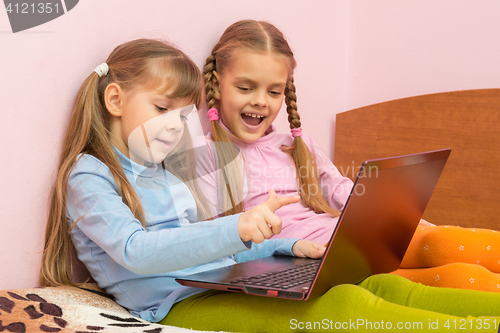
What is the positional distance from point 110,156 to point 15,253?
22 centimetres

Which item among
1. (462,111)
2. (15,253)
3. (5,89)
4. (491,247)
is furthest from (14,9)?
(462,111)

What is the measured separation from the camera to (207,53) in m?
1.14

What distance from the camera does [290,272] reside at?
28.2 inches

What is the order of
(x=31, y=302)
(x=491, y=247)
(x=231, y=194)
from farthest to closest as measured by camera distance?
1. (x=231, y=194)
2. (x=491, y=247)
3. (x=31, y=302)

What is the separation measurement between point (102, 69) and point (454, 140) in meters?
1.08

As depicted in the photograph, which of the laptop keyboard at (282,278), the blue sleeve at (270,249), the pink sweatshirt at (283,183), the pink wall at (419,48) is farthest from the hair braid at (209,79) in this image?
the pink wall at (419,48)

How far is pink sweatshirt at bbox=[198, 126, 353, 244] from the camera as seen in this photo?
1.06 m

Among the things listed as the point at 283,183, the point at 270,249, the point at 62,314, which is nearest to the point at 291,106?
the point at 283,183

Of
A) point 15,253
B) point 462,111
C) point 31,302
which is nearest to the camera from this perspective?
point 31,302

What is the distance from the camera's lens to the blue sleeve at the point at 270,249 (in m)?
0.88

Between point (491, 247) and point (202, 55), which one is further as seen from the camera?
point (202, 55)

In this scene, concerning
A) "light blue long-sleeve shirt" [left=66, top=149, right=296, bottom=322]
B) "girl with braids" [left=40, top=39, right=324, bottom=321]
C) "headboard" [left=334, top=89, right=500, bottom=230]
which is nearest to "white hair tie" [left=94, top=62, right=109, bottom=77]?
"girl with braids" [left=40, top=39, right=324, bottom=321]

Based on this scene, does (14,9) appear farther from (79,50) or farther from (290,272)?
(290,272)

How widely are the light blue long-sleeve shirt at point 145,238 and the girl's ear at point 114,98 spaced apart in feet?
0.25
